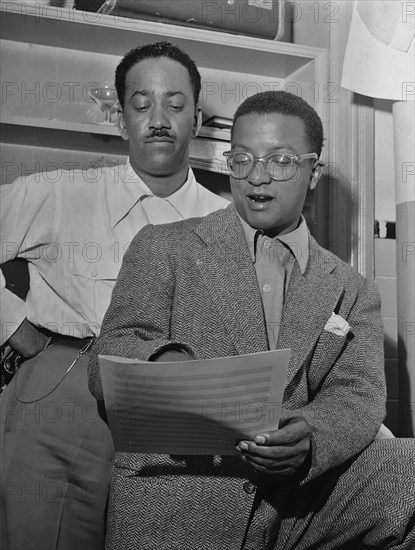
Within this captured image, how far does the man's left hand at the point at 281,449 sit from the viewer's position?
1.27 meters

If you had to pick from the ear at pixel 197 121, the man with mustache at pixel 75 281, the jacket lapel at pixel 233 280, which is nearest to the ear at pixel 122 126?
the man with mustache at pixel 75 281

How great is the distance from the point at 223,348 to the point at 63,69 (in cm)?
95

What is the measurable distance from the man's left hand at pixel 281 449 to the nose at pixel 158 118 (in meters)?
0.86

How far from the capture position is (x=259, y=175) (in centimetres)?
165

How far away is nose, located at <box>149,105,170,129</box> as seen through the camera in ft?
6.31

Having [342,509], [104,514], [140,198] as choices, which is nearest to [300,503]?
[342,509]

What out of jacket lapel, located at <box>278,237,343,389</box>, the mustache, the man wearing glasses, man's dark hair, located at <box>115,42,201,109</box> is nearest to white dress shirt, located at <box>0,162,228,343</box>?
the mustache

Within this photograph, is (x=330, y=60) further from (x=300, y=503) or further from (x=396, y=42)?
(x=300, y=503)

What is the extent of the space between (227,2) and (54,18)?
20.7 inches

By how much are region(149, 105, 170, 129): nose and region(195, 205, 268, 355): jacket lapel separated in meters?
0.39

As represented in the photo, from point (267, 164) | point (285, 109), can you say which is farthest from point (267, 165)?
point (285, 109)

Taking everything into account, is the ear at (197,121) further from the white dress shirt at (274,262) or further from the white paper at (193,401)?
the white paper at (193,401)

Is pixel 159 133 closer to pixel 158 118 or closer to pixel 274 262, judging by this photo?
pixel 158 118

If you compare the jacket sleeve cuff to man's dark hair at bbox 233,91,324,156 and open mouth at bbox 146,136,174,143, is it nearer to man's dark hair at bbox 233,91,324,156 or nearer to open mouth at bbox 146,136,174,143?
open mouth at bbox 146,136,174,143
